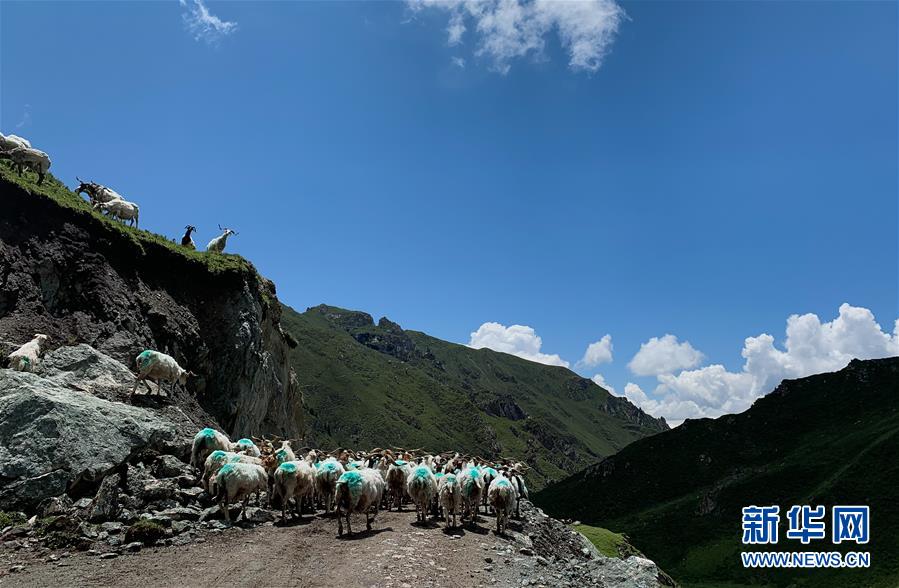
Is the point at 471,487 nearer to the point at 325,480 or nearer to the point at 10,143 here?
the point at 325,480

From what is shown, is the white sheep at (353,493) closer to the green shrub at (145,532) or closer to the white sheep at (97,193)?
the green shrub at (145,532)

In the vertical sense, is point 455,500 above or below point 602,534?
above

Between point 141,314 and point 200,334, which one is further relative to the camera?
point 200,334

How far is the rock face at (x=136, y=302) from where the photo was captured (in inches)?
989

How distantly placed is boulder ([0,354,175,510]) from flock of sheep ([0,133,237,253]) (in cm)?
1873

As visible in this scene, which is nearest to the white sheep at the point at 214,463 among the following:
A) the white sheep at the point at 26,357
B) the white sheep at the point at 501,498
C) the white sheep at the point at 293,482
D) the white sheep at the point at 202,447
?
the white sheep at the point at 293,482

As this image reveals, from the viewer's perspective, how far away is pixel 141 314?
29.8 metres

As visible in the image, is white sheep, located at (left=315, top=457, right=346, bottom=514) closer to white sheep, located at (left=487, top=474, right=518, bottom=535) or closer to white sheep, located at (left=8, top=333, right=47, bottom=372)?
white sheep, located at (left=487, top=474, right=518, bottom=535)

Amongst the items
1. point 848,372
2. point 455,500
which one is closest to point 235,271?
point 455,500

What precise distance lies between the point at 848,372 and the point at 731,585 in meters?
72.0

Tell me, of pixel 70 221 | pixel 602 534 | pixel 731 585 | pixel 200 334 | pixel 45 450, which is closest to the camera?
pixel 45 450

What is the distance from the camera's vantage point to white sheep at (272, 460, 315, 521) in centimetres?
1619

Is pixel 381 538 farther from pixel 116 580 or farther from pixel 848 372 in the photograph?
pixel 848 372

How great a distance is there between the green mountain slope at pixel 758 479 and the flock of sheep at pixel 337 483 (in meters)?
57.5
